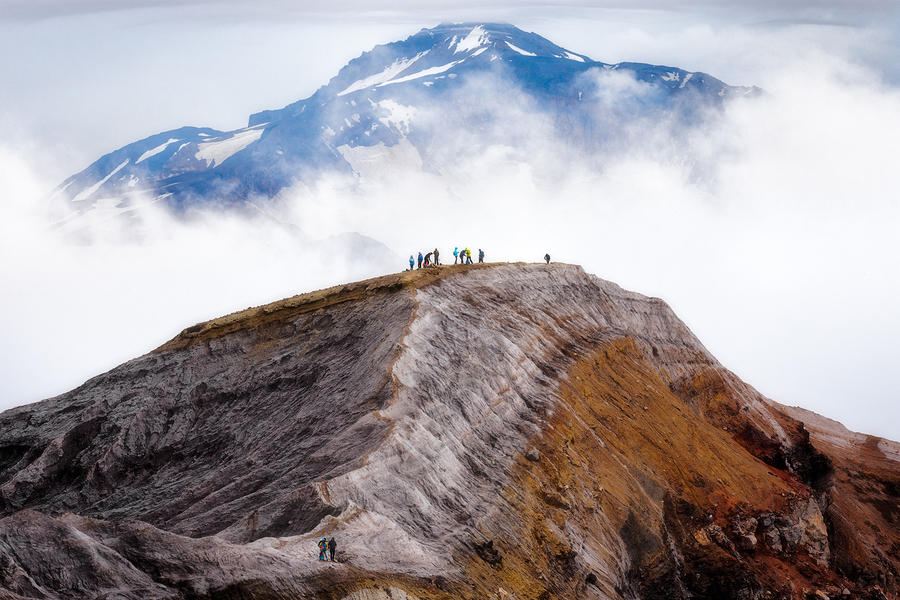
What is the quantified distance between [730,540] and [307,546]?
2698 cm

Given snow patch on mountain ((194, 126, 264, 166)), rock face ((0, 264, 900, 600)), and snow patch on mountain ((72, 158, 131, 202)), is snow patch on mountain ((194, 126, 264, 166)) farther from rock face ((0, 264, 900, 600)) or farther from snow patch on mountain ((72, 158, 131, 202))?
rock face ((0, 264, 900, 600))

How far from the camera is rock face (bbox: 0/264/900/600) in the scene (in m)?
19.2

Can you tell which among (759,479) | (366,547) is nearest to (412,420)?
(366,547)

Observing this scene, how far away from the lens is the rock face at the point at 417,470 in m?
19.2

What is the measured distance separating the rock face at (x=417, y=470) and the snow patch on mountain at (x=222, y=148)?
463 ft

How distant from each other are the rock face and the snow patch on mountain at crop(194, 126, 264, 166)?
463 ft

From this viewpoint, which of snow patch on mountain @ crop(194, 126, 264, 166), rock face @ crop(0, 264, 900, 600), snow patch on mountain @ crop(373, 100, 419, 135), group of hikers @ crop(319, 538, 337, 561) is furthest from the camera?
snow patch on mountain @ crop(373, 100, 419, 135)

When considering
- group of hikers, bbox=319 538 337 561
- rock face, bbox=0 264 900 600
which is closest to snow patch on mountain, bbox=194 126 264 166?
rock face, bbox=0 264 900 600

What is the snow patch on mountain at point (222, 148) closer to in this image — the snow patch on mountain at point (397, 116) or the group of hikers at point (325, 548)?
the snow patch on mountain at point (397, 116)

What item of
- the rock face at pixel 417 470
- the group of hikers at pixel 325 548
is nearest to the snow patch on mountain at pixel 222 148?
the rock face at pixel 417 470

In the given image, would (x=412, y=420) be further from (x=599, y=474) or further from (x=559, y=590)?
(x=599, y=474)

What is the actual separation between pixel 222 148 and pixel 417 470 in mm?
166338

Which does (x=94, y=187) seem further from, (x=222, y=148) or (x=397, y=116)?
(x=397, y=116)

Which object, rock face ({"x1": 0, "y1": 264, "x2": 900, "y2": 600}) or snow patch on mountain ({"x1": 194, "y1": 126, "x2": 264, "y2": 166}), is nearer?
rock face ({"x1": 0, "y1": 264, "x2": 900, "y2": 600})
